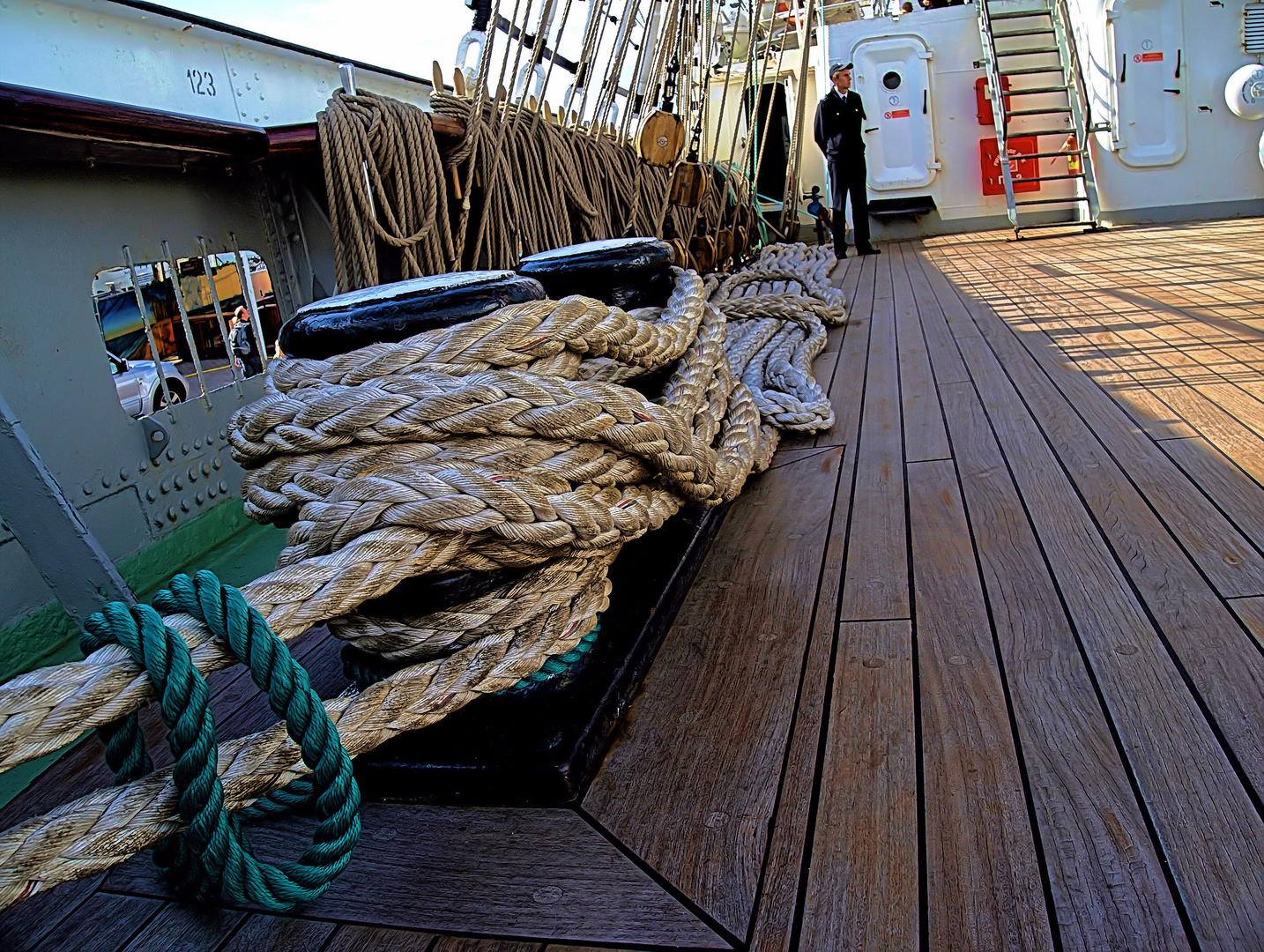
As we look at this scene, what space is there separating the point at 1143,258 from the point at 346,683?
406cm

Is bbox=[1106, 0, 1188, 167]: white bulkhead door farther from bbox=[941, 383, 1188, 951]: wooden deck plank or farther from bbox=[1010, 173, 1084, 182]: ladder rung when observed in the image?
bbox=[941, 383, 1188, 951]: wooden deck plank

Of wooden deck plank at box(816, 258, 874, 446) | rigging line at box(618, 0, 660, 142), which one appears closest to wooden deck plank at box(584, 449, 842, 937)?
wooden deck plank at box(816, 258, 874, 446)

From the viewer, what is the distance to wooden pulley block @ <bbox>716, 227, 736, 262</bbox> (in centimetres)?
496

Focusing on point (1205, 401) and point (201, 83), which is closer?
point (1205, 401)

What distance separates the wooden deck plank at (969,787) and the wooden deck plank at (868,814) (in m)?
0.02

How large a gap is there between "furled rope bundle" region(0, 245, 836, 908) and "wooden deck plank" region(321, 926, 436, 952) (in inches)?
5.2

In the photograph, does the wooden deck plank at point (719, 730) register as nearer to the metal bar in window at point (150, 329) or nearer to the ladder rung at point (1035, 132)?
the metal bar in window at point (150, 329)

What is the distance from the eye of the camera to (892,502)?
153 cm

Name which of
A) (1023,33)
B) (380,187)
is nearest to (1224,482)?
(380,187)

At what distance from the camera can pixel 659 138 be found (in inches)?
163

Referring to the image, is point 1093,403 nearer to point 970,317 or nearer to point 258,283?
point 970,317

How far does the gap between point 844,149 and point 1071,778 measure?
5.80 meters

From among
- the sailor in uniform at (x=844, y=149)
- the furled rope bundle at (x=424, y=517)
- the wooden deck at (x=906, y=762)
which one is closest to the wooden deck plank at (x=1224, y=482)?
the wooden deck at (x=906, y=762)

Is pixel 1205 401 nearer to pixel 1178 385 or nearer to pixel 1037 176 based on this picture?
pixel 1178 385
